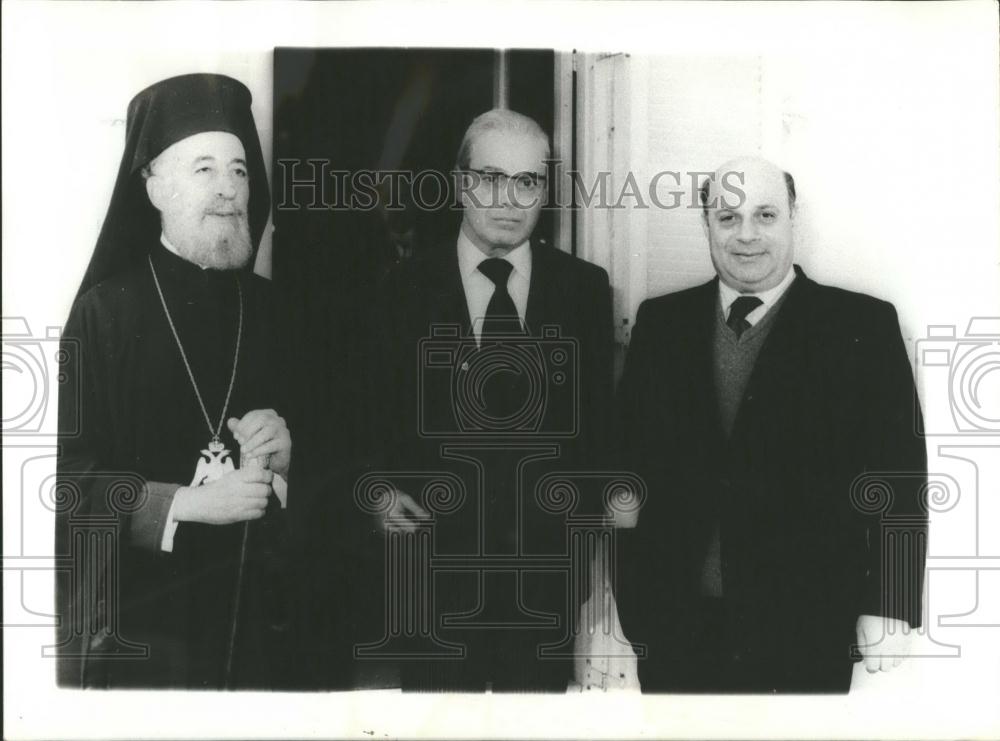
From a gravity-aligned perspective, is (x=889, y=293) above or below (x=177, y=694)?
above

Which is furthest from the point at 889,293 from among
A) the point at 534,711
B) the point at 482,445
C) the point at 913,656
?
the point at 534,711

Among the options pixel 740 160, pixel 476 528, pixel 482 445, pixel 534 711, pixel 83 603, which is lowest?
pixel 534 711

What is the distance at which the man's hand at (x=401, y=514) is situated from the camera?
242 cm

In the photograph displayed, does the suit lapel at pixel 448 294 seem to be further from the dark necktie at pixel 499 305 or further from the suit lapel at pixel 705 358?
the suit lapel at pixel 705 358

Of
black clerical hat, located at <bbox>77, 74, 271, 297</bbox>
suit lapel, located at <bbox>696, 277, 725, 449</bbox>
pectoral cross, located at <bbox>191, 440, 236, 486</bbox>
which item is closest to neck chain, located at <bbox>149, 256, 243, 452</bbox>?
pectoral cross, located at <bbox>191, 440, 236, 486</bbox>

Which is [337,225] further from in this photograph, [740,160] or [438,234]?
[740,160]

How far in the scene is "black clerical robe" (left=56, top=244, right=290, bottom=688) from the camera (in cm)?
242

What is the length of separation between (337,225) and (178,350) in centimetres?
51

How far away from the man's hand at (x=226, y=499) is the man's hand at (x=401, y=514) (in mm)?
304

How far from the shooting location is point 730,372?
242cm

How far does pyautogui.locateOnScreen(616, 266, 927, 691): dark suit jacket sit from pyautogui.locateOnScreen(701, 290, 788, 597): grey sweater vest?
0.02 m

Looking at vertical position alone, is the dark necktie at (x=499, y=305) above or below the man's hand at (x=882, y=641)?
above

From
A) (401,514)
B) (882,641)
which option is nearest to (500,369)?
(401,514)

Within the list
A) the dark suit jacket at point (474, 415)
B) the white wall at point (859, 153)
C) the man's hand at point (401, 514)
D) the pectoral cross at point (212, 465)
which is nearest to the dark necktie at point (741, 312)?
the white wall at point (859, 153)
